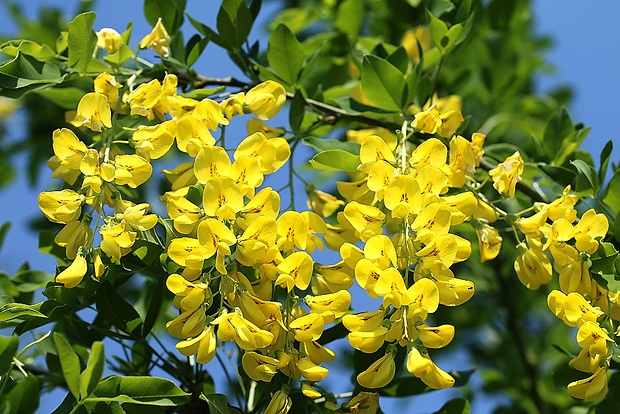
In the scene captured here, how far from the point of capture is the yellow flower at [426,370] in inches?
34.7

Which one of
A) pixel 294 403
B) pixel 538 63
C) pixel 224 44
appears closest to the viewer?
pixel 294 403

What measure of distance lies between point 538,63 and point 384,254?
4.86ft

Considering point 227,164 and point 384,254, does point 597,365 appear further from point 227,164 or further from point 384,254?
point 227,164

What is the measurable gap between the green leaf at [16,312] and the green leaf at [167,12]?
0.55 m

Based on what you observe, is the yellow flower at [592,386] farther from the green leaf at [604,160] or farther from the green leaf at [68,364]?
the green leaf at [68,364]

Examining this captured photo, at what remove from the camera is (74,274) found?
95cm

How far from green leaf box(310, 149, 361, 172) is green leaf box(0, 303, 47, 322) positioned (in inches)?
16.5

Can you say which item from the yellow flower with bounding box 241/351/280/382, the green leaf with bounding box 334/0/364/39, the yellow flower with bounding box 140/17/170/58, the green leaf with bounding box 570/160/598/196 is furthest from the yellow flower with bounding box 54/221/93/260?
the green leaf with bounding box 334/0/364/39

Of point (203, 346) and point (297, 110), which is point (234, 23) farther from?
point (203, 346)

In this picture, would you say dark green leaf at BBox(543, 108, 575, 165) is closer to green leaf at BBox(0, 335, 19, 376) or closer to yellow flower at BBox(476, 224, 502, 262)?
yellow flower at BBox(476, 224, 502, 262)

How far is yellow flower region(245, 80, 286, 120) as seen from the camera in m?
1.14

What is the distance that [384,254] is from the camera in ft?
3.03

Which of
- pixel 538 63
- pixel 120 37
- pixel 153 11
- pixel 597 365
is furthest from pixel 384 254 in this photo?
pixel 538 63

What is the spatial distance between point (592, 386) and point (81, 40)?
2.82 ft
